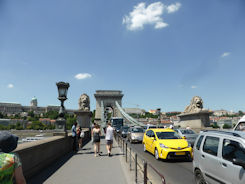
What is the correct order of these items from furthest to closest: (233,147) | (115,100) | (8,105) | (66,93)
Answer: (8,105), (115,100), (66,93), (233,147)

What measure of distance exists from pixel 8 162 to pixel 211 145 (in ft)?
12.9

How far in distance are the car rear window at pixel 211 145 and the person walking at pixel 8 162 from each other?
3599 millimetres

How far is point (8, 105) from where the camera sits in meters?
184

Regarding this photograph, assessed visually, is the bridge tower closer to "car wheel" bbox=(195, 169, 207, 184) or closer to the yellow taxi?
the yellow taxi

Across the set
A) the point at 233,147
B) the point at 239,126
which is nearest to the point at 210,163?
the point at 233,147

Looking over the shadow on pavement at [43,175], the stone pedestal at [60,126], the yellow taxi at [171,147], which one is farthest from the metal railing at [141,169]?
the stone pedestal at [60,126]

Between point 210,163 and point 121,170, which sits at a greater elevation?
point 210,163

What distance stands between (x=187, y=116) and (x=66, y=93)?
19877 millimetres

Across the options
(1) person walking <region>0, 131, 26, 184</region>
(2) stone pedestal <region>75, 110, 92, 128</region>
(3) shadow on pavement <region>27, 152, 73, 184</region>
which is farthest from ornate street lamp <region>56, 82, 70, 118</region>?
(2) stone pedestal <region>75, 110, 92, 128</region>

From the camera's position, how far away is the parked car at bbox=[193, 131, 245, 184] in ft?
10.7

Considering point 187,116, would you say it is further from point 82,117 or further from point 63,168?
point 63,168

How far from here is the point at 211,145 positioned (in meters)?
4.27

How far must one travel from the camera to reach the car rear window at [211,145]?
4012mm

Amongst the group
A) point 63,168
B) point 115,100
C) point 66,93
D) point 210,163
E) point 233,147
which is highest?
point 115,100
